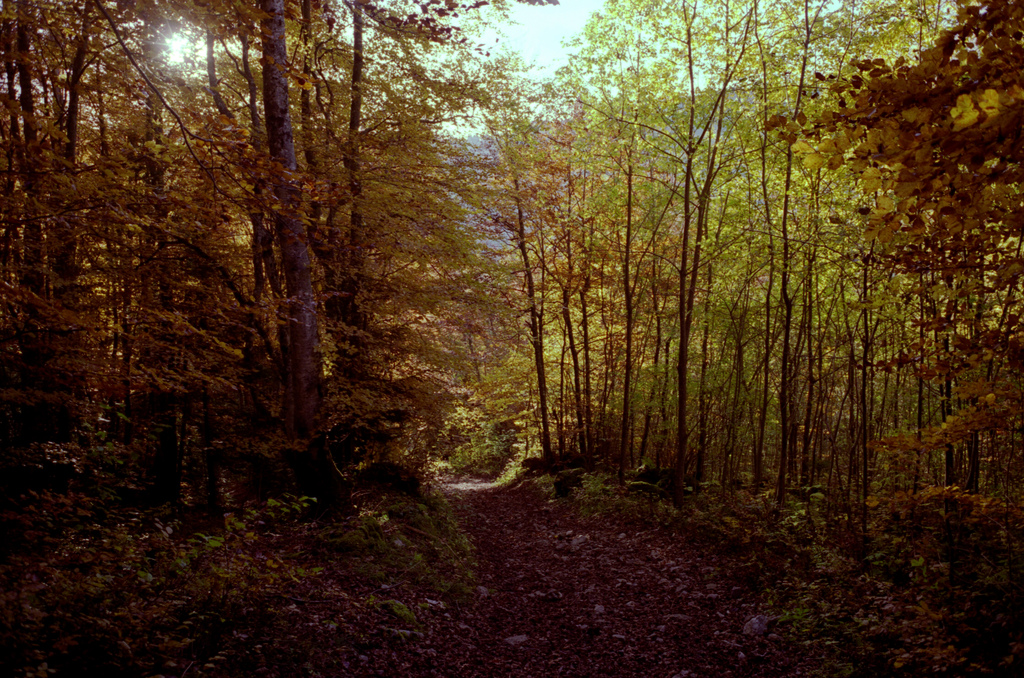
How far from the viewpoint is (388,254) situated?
964cm

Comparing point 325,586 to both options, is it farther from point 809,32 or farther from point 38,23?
point 809,32

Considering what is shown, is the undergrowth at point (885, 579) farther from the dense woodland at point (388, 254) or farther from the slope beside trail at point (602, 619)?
the slope beside trail at point (602, 619)

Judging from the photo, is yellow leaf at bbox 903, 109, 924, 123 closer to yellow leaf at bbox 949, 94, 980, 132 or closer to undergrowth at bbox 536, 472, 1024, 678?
yellow leaf at bbox 949, 94, 980, 132

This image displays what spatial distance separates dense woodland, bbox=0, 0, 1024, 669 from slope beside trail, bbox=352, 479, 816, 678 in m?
1.56

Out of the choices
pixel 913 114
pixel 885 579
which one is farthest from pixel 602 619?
pixel 913 114

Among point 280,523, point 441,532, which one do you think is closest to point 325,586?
point 280,523

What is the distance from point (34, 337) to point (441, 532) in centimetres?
603

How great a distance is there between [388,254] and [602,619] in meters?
6.42

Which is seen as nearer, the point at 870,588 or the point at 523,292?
the point at 870,588

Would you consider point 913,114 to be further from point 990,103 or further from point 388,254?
point 388,254

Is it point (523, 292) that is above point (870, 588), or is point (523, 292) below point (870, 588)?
above

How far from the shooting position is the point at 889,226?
2146 millimetres

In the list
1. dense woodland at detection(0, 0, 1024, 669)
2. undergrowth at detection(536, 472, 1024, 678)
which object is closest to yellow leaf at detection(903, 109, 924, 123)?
dense woodland at detection(0, 0, 1024, 669)

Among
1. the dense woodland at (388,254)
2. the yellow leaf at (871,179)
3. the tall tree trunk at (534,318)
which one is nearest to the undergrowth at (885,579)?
the dense woodland at (388,254)
